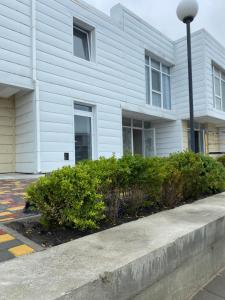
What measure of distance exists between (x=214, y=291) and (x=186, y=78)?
13345 millimetres

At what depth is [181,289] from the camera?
99.5 inches

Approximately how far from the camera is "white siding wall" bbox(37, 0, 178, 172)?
29.5 ft

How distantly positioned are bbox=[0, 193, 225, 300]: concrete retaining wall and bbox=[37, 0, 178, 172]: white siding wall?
20.9 feet

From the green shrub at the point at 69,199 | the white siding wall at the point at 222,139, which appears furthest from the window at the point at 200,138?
the green shrub at the point at 69,199

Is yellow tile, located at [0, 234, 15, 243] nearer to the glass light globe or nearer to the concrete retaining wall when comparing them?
the concrete retaining wall

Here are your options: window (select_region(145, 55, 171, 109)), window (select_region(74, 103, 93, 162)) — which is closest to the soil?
window (select_region(74, 103, 93, 162))

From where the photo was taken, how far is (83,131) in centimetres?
1028

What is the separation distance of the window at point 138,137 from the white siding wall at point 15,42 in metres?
6.24

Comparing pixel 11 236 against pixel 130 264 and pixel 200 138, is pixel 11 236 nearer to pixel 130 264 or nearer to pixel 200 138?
pixel 130 264

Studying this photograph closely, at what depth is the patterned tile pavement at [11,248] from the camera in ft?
7.50

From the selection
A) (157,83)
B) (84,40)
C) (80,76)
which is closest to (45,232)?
(80,76)

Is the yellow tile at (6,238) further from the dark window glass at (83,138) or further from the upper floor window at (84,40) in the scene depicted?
the upper floor window at (84,40)

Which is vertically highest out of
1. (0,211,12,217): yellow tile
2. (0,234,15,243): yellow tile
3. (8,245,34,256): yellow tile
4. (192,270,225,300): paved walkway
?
(0,211,12,217): yellow tile

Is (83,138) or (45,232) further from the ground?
(83,138)
